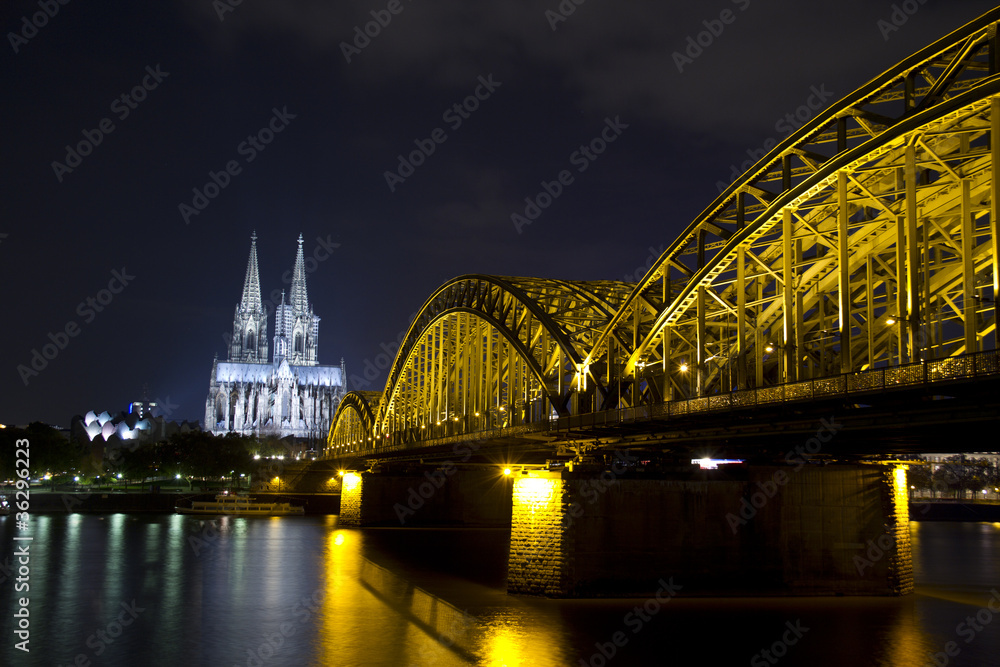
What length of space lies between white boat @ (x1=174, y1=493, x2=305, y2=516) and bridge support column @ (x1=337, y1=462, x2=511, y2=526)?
23017 mm

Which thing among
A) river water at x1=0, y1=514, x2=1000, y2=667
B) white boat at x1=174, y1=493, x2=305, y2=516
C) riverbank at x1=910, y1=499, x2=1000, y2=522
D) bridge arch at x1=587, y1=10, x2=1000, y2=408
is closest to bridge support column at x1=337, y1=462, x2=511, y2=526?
white boat at x1=174, y1=493, x2=305, y2=516

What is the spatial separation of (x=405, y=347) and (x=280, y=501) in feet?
143

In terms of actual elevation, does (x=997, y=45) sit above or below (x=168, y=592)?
above

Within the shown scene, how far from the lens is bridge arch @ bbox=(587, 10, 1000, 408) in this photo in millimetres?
28281

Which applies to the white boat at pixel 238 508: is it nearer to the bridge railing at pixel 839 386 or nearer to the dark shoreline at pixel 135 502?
the dark shoreline at pixel 135 502

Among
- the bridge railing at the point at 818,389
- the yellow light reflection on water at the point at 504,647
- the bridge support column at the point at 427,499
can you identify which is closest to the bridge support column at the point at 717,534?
the bridge railing at the point at 818,389

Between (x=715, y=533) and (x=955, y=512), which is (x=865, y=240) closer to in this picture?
(x=715, y=533)

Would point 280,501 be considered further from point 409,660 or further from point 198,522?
point 409,660

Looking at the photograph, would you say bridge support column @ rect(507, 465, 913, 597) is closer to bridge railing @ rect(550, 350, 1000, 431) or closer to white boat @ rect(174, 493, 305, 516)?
bridge railing @ rect(550, 350, 1000, 431)

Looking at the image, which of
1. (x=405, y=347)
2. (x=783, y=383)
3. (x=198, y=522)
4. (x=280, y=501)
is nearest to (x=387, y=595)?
(x=783, y=383)

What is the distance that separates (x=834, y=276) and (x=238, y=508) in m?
94.6

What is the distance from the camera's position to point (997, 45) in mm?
27172

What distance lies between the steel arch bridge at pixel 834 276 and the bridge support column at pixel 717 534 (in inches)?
181

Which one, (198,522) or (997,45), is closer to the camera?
(997,45)
